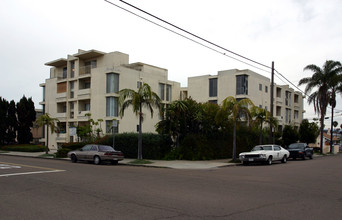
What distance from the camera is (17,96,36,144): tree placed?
4275 cm

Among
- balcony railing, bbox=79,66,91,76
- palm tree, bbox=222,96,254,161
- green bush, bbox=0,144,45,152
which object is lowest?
Result: green bush, bbox=0,144,45,152

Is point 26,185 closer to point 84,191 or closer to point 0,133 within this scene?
point 84,191

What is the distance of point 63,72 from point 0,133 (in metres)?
12.1

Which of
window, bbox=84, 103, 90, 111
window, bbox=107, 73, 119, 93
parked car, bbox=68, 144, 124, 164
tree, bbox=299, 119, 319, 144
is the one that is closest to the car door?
parked car, bbox=68, 144, 124, 164

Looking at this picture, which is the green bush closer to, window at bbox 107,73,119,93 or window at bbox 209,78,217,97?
window at bbox 107,73,119,93

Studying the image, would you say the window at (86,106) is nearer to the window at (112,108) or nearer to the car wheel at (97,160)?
the window at (112,108)

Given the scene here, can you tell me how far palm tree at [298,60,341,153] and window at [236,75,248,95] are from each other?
768 cm

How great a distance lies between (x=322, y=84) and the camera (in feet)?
136

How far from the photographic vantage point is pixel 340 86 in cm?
4216

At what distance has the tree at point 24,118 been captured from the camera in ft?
140

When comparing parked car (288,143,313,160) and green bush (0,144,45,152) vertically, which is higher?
parked car (288,143,313,160)

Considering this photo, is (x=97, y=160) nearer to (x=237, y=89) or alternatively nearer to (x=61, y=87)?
(x=61, y=87)

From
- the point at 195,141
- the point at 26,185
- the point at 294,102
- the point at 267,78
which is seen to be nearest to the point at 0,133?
the point at 195,141

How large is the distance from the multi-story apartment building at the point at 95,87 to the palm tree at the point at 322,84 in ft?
60.7
